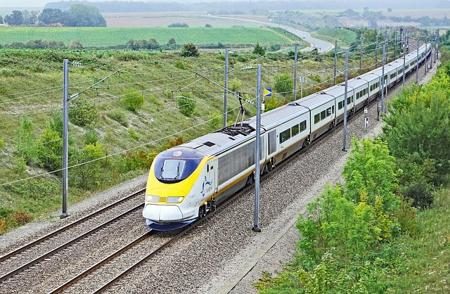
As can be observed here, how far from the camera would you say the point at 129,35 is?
156875mm

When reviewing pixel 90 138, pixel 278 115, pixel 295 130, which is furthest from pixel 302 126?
pixel 90 138

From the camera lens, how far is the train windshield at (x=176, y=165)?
25.1 metres

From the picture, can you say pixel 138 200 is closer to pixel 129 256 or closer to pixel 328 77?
pixel 129 256

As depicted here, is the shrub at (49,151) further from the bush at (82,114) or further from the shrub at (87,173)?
the bush at (82,114)

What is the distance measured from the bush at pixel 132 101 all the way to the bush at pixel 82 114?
5.90m

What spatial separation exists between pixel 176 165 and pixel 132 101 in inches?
965

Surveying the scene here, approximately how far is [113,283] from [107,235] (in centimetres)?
514

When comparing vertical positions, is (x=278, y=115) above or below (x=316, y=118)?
above

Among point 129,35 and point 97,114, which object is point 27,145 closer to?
point 97,114

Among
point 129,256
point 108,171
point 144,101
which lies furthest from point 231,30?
point 129,256

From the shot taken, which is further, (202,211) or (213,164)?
(213,164)

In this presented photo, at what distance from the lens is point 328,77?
91.4 m

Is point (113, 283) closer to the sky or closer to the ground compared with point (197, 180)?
closer to the ground

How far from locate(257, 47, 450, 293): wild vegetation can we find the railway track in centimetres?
726
